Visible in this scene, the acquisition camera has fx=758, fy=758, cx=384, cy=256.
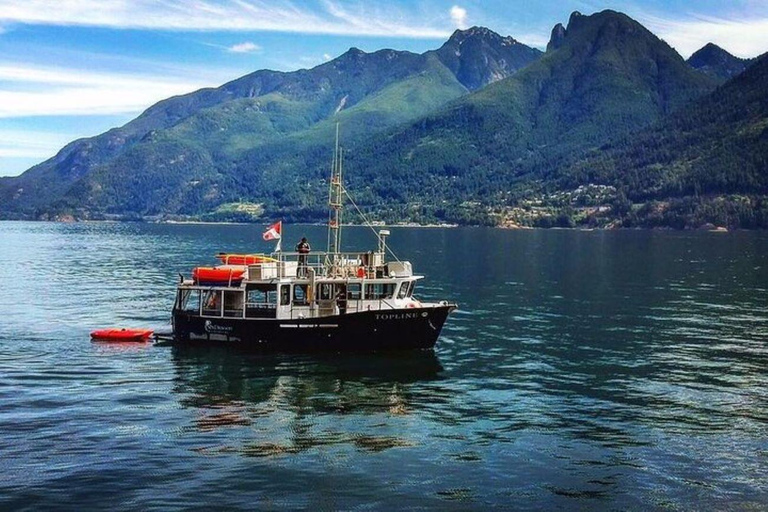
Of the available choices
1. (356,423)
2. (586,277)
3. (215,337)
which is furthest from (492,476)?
(586,277)

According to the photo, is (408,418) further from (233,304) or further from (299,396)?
(233,304)

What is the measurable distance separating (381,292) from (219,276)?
451 inches

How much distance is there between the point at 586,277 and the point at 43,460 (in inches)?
3614

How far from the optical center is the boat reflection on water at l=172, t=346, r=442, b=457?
3300 centimetres

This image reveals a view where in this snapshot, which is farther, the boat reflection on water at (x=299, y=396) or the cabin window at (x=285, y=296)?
the cabin window at (x=285, y=296)

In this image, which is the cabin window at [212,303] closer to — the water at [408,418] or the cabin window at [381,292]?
the water at [408,418]

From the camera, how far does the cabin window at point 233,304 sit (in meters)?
53.3

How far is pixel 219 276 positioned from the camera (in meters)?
53.3

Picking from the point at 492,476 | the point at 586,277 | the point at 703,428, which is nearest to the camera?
the point at 492,476

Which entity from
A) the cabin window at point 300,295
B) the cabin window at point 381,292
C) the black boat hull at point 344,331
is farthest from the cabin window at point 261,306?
the cabin window at point 381,292

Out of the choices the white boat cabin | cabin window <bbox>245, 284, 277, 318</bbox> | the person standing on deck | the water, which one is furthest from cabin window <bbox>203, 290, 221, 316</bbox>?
the person standing on deck

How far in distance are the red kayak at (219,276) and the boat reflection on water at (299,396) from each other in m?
4.59

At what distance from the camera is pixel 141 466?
28875 millimetres

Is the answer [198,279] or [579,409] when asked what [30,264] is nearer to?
[198,279]
